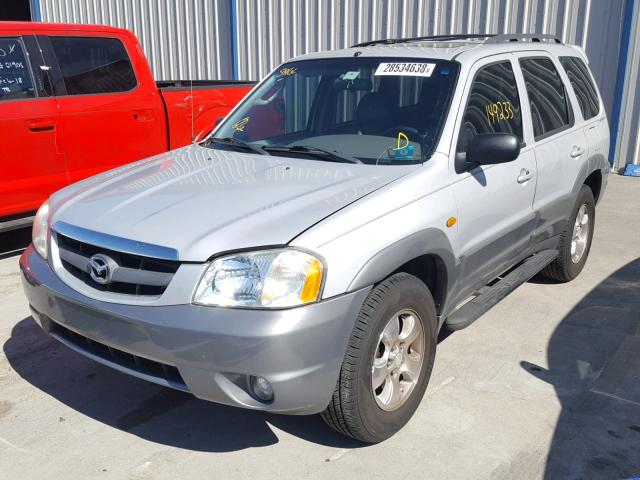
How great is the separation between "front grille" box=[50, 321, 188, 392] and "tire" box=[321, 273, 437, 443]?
671 millimetres

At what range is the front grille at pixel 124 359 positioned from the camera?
109 inches

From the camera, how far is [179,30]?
12336 millimetres

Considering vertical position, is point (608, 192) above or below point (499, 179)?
below

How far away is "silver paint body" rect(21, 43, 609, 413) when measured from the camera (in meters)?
2.58

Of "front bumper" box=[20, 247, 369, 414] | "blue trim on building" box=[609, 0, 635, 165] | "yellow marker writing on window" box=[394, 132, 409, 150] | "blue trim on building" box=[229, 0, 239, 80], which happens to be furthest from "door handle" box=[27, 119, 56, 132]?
"blue trim on building" box=[609, 0, 635, 165]

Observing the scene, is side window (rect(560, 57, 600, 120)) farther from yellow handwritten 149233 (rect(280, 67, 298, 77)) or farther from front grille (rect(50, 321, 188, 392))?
front grille (rect(50, 321, 188, 392))

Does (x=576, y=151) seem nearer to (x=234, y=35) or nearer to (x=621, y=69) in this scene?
(x=621, y=69)

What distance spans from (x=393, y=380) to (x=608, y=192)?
6130 mm

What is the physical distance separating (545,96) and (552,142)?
1.09 ft

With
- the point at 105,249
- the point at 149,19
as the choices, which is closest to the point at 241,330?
the point at 105,249

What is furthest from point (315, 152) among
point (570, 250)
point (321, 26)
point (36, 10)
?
point (36, 10)

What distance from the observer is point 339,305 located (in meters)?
2.63

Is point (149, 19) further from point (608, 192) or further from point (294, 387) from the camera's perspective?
point (294, 387)

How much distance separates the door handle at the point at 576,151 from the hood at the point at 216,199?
1919 mm
